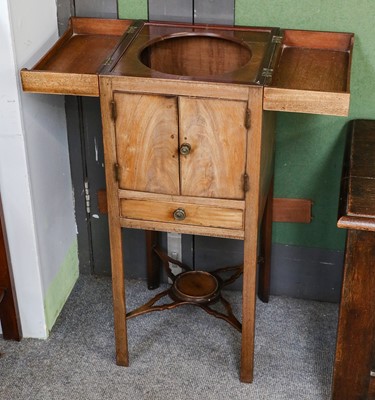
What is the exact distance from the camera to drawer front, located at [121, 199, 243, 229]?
2428 millimetres

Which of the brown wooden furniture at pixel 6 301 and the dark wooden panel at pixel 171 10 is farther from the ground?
the dark wooden panel at pixel 171 10

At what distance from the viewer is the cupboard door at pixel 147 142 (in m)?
2.29

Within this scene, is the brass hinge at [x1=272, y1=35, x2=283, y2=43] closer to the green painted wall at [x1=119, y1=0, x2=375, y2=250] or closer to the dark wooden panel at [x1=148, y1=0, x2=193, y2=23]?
the green painted wall at [x1=119, y1=0, x2=375, y2=250]

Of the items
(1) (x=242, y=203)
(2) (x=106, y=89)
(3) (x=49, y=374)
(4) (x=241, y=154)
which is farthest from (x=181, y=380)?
(2) (x=106, y=89)

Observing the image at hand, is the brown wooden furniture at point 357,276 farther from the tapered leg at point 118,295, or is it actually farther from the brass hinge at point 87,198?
the brass hinge at point 87,198

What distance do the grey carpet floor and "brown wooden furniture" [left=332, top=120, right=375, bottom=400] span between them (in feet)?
0.74

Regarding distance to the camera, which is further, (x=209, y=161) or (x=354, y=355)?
(x=354, y=355)

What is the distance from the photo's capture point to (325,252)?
3105 mm

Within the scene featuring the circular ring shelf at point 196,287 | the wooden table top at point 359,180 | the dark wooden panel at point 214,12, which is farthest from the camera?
the circular ring shelf at point 196,287

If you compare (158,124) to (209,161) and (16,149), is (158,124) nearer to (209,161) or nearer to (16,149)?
(209,161)

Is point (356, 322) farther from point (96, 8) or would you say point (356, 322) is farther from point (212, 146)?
point (96, 8)

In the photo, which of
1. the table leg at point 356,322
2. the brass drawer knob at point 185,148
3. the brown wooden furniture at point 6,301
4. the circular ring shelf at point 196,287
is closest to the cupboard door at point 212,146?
the brass drawer knob at point 185,148

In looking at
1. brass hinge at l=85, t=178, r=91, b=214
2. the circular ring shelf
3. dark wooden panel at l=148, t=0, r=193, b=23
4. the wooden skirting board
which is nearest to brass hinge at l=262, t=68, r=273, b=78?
dark wooden panel at l=148, t=0, r=193, b=23

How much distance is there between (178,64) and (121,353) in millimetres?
1146
